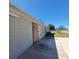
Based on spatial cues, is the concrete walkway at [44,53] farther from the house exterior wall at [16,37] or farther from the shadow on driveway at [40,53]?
the house exterior wall at [16,37]

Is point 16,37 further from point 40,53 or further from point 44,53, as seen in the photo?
point 44,53

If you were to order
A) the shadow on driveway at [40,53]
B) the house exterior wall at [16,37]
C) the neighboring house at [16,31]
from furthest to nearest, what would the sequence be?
1. the shadow on driveway at [40,53]
2. the house exterior wall at [16,37]
3. the neighboring house at [16,31]

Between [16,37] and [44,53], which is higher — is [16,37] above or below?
above

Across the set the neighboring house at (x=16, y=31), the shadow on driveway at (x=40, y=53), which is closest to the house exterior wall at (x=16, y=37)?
the neighboring house at (x=16, y=31)

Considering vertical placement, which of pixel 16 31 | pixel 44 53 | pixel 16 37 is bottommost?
pixel 44 53

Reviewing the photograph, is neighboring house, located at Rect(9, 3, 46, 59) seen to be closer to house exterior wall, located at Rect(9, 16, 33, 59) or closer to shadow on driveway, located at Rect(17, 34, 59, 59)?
house exterior wall, located at Rect(9, 16, 33, 59)

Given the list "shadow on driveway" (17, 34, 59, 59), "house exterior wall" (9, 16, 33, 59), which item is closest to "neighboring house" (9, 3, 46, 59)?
"house exterior wall" (9, 16, 33, 59)

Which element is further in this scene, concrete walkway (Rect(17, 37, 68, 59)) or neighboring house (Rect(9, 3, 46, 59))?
concrete walkway (Rect(17, 37, 68, 59))

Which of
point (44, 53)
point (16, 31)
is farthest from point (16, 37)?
point (44, 53)
